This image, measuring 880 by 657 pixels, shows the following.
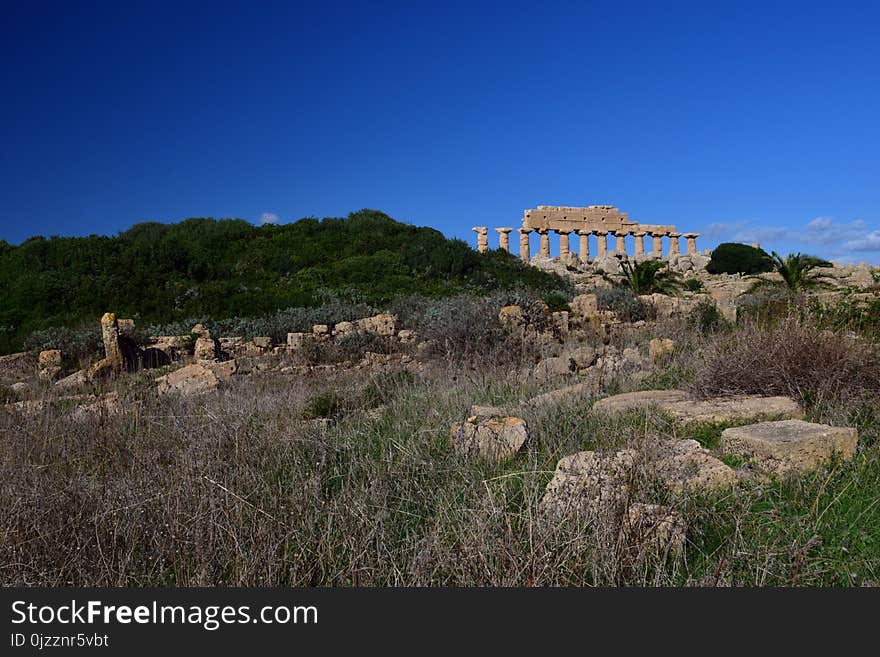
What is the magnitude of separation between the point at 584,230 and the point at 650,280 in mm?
18222

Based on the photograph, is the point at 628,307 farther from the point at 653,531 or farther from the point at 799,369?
the point at 653,531

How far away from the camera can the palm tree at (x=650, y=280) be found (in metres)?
23.7

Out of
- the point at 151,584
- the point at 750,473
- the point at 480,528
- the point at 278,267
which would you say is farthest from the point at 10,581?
the point at 278,267

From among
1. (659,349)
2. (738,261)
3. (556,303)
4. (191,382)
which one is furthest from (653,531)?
(738,261)

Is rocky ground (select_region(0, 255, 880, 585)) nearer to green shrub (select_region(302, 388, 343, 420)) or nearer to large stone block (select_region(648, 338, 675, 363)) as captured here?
green shrub (select_region(302, 388, 343, 420))

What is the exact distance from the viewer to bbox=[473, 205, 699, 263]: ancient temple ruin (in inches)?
1598

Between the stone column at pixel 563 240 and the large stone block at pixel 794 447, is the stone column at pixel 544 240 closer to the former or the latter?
the stone column at pixel 563 240

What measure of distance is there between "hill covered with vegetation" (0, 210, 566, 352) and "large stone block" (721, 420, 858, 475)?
48.2 ft

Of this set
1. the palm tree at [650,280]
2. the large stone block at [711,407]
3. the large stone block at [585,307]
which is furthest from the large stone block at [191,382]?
the palm tree at [650,280]

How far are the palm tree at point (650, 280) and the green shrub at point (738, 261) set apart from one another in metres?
5.06

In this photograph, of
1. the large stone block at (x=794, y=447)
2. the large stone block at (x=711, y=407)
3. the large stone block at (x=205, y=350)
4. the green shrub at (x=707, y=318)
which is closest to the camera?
the large stone block at (x=794, y=447)

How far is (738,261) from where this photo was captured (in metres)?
34.0

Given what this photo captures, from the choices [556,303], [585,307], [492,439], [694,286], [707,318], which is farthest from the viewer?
[694,286]

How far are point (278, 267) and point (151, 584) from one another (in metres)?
22.1
